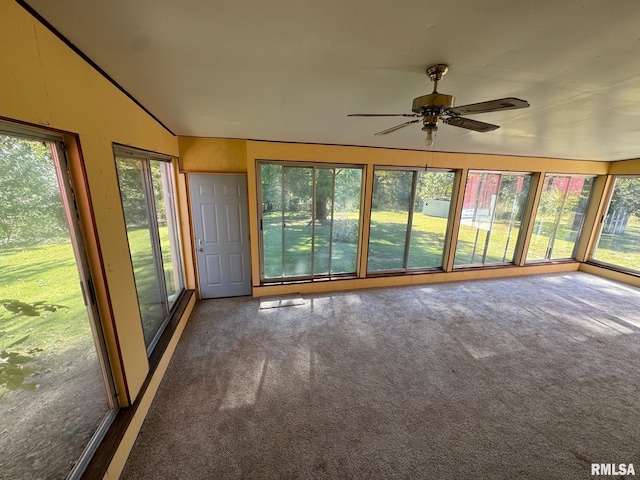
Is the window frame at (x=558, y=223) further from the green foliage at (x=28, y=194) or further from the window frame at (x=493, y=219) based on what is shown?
the green foliage at (x=28, y=194)

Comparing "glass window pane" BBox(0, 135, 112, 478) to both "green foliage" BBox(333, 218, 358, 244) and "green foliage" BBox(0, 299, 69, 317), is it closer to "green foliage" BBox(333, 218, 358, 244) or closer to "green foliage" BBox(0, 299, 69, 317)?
"green foliage" BBox(0, 299, 69, 317)

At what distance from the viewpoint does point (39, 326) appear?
3.81ft

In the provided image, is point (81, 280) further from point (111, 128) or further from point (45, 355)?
point (111, 128)

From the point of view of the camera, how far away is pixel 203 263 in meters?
3.66

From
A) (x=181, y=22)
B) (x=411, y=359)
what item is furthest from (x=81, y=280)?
(x=411, y=359)

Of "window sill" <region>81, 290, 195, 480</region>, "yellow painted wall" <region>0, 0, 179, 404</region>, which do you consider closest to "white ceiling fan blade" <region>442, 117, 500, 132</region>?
"yellow painted wall" <region>0, 0, 179, 404</region>

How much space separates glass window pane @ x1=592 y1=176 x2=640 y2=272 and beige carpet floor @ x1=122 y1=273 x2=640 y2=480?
2.33m

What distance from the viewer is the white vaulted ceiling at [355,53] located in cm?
95

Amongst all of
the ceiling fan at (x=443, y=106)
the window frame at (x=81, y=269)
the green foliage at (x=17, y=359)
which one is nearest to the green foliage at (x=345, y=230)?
the ceiling fan at (x=443, y=106)

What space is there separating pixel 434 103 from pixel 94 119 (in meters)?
2.01

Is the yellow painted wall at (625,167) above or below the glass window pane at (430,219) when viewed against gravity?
above

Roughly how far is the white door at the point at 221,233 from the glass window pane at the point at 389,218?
6.98 ft

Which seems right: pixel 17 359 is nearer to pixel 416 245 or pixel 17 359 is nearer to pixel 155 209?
pixel 155 209

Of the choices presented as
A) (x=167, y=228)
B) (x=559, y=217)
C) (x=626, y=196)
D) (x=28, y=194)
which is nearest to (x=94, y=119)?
(x=28, y=194)
